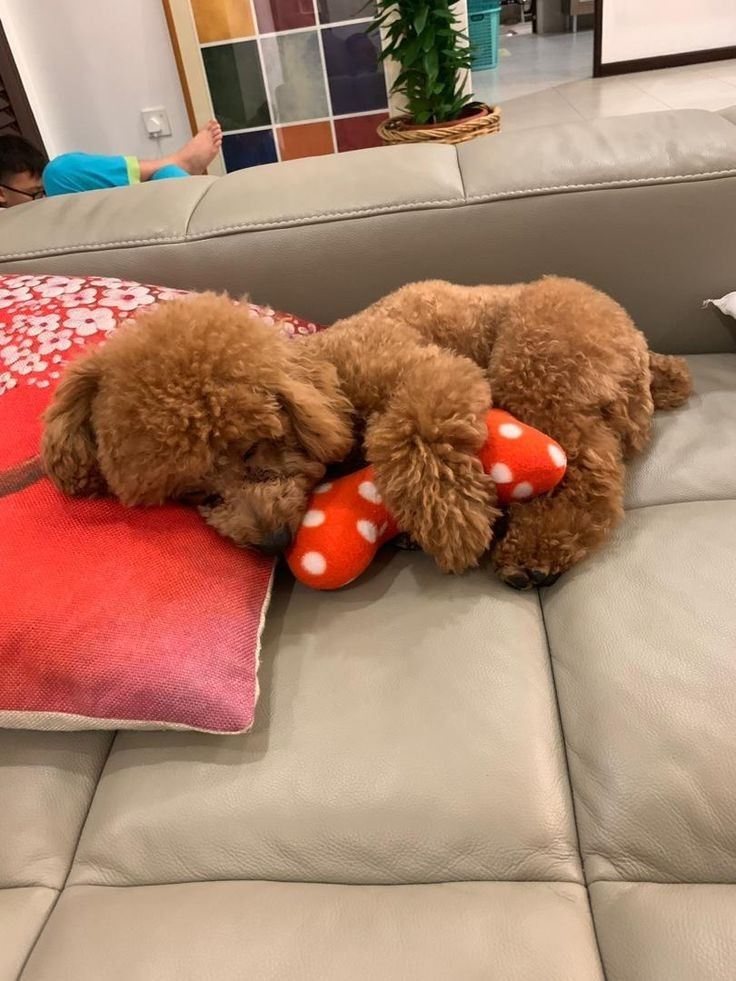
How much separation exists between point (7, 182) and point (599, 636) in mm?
2566

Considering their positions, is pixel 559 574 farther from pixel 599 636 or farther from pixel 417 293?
pixel 417 293

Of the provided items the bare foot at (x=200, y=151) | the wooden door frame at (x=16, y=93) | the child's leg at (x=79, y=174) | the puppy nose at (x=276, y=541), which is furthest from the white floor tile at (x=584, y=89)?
the puppy nose at (x=276, y=541)

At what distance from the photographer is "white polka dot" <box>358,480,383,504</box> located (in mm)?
1023

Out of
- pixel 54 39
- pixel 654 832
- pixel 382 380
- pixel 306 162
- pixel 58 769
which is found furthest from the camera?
pixel 54 39

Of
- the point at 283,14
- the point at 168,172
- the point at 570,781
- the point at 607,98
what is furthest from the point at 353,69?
the point at 570,781

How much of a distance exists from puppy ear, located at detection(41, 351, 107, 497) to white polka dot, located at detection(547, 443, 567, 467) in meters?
0.62

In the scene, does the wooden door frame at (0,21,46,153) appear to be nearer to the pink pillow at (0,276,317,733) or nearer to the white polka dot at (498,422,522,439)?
the pink pillow at (0,276,317,733)

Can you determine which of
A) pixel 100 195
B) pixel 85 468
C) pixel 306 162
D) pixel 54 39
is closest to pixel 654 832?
pixel 85 468

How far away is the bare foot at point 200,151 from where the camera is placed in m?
2.99

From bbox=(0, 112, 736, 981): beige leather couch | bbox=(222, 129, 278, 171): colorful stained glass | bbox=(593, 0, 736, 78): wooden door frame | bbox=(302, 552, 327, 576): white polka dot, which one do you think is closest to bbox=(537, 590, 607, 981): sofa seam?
bbox=(0, 112, 736, 981): beige leather couch

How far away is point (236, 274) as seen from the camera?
4.86 feet

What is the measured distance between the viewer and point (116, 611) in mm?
883

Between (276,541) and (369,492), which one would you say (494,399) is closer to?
(369,492)

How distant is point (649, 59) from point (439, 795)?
5718mm
